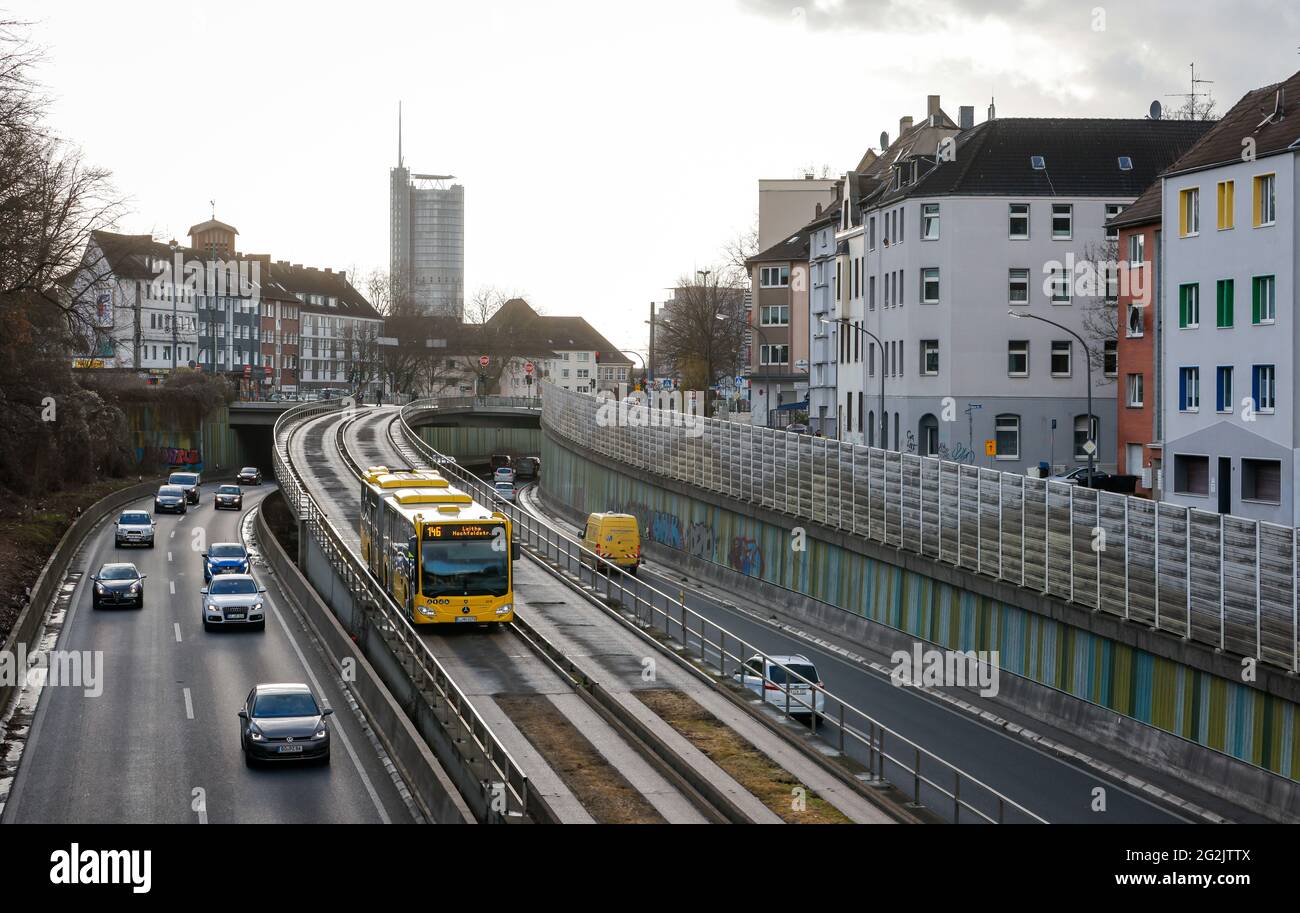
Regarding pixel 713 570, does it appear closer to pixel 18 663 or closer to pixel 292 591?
pixel 292 591

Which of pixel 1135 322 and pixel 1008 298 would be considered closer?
pixel 1135 322

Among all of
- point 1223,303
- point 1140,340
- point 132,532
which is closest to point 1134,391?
point 1140,340

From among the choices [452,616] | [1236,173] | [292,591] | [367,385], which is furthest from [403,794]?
[367,385]

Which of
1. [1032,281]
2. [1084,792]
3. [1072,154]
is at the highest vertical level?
[1072,154]

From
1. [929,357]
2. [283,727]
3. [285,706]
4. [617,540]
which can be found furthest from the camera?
[929,357]

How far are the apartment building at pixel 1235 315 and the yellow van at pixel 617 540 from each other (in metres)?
18.0

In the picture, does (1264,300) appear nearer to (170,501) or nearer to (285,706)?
(285,706)

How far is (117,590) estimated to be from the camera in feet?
148

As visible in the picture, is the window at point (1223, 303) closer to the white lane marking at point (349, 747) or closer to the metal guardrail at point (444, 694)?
the metal guardrail at point (444, 694)

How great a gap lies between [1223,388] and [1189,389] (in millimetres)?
1937

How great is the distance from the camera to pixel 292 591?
158 feet

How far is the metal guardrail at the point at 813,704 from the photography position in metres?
19.9
